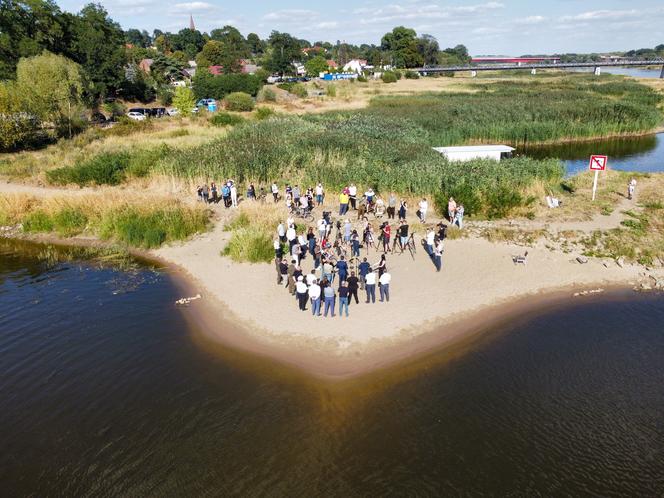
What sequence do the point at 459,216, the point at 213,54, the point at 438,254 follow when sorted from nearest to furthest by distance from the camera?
the point at 438,254 < the point at 459,216 < the point at 213,54

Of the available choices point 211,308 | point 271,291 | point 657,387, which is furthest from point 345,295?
point 657,387

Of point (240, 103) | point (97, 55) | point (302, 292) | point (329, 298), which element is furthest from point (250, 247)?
point (97, 55)

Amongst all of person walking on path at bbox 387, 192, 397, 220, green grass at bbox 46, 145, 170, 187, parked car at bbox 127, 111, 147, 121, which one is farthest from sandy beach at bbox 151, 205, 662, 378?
parked car at bbox 127, 111, 147, 121

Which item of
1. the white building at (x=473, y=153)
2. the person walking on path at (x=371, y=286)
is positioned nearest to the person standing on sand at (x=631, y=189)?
the white building at (x=473, y=153)

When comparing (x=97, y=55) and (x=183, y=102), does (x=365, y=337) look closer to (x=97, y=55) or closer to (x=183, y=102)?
(x=183, y=102)

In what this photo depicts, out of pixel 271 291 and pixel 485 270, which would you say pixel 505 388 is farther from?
pixel 271 291

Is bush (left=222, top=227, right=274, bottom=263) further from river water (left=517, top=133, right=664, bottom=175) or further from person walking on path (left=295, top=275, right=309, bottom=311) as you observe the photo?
river water (left=517, top=133, right=664, bottom=175)
